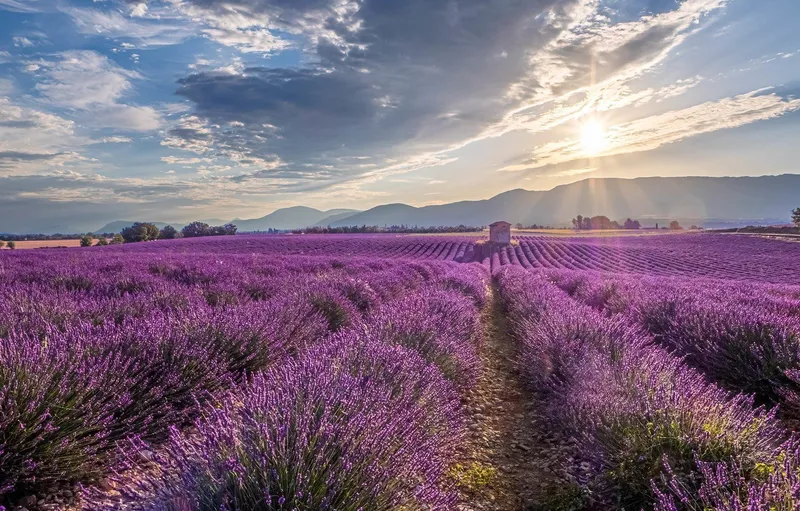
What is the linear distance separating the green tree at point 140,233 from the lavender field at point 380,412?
4787cm

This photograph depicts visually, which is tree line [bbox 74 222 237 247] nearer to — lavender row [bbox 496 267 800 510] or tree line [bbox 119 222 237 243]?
tree line [bbox 119 222 237 243]

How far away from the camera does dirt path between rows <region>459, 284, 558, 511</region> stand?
2.68 metres

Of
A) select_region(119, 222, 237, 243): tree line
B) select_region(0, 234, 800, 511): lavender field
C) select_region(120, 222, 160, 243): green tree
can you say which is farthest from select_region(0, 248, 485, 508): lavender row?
A: select_region(120, 222, 160, 243): green tree

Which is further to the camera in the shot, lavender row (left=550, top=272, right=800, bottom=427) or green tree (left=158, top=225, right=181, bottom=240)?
green tree (left=158, top=225, right=181, bottom=240)

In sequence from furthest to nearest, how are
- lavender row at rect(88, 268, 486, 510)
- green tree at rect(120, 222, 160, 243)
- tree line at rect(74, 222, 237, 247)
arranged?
green tree at rect(120, 222, 160, 243) < tree line at rect(74, 222, 237, 247) < lavender row at rect(88, 268, 486, 510)

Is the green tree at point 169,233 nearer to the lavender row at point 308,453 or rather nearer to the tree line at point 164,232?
the tree line at point 164,232

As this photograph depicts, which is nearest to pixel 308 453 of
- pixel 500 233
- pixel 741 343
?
pixel 741 343

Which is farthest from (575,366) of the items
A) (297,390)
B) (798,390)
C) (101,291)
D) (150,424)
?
(101,291)

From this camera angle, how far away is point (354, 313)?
612 centimetres

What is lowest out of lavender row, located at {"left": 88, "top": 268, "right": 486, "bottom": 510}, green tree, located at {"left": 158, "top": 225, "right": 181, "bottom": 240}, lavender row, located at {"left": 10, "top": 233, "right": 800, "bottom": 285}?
lavender row, located at {"left": 10, "top": 233, "right": 800, "bottom": 285}

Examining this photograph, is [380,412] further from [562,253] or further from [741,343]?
[562,253]

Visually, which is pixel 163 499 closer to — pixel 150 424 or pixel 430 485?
pixel 430 485

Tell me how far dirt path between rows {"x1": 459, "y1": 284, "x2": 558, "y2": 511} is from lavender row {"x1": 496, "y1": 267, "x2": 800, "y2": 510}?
10.4 inches

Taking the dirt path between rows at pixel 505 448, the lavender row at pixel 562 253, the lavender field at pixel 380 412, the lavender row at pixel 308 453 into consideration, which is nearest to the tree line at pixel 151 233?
the lavender row at pixel 562 253
